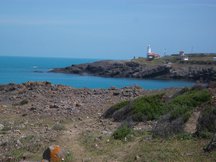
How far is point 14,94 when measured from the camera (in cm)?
2686

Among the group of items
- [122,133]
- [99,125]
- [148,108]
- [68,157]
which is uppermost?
[148,108]

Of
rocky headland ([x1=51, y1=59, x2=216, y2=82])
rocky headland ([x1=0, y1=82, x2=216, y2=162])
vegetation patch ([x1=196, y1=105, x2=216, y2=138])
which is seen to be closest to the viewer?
rocky headland ([x1=0, y1=82, x2=216, y2=162])

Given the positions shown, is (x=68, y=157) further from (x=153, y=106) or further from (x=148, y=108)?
(x=153, y=106)

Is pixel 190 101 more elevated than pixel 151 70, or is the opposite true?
pixel 190 101

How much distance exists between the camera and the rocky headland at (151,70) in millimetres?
83000

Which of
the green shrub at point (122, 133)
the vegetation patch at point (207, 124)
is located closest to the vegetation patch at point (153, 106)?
the green shrub at point (122, 133)

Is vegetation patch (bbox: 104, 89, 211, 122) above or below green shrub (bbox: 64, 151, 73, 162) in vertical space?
above

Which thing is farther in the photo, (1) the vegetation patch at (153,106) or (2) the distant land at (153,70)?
(2) the distant land at (153,70)

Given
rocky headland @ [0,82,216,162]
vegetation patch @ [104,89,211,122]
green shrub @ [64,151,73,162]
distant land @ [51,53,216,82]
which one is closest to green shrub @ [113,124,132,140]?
rocky headland @ [0,82,216,162]

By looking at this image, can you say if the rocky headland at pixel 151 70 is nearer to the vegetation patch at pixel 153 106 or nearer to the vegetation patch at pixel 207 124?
the vegetation patch at pixel 153 106

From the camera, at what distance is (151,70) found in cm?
8994

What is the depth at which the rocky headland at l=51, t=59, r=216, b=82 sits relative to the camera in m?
83.0

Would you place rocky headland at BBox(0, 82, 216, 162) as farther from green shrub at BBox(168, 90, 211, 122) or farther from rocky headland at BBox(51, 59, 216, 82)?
rocky headland at BBox(51, 59, 216, 82)

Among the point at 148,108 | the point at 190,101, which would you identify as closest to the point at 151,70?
the point at 148,108
